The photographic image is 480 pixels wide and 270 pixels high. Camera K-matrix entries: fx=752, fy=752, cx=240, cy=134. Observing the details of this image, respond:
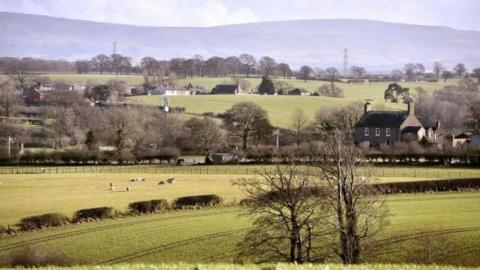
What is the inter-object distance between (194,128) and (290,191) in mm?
64089

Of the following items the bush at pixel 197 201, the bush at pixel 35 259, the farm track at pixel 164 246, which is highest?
the bush at pixel 35 259

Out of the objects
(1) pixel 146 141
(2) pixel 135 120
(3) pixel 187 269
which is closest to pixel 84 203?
(3) pixel 187 269

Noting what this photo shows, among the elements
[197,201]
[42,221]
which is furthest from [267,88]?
[42,221]

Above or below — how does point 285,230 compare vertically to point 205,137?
above

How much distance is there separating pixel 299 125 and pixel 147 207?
68751mm

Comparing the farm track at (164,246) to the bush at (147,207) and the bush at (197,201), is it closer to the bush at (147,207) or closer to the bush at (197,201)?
the bush at (147,207)

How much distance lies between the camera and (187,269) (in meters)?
17.1

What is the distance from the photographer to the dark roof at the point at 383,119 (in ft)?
330

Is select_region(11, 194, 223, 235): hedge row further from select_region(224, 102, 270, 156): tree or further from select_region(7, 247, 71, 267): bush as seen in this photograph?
select_region(224, 102, 270, 156): tree

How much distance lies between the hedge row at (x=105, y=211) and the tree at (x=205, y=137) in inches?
1538

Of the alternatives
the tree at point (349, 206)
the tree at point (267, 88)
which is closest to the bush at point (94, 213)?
the tree at point (349, 206)

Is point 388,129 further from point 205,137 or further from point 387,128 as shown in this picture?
point 205,137

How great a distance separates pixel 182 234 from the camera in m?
40.6

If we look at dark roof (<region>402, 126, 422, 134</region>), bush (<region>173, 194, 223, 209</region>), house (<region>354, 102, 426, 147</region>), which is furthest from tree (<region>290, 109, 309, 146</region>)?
bush (<region>173, 194, 223, 209</region>)
